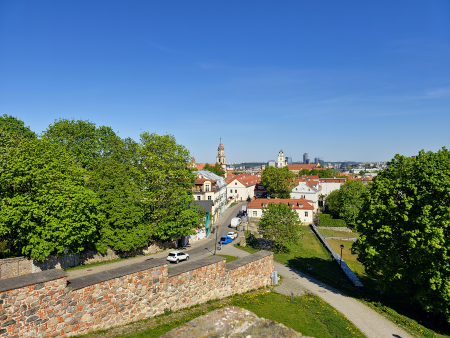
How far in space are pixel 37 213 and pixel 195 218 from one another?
58.6 feet

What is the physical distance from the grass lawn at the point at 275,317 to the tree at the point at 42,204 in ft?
46.2

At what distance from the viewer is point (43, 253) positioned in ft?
74.5

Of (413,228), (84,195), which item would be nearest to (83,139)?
(84,195)

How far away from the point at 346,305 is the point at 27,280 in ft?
63.5

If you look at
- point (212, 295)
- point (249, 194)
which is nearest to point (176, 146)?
point (212, 295)

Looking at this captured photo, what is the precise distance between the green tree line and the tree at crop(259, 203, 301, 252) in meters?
9.66

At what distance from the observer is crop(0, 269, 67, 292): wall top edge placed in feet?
29.9

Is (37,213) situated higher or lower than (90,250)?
higher

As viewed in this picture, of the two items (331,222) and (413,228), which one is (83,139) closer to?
(413,228)

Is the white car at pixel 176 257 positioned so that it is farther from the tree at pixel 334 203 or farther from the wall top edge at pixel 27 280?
the tree at pixel 334 203

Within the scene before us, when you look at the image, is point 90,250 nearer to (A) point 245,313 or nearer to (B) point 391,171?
(A) point 245,313

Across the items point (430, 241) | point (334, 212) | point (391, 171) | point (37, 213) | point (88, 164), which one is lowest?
point (334, 212)

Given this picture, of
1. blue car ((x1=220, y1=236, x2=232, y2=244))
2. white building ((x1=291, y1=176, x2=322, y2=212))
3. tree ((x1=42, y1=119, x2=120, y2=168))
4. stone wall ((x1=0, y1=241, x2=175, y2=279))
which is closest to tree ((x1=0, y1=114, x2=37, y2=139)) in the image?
tree ((x1=42, y1=119, x2=120, y2=168))

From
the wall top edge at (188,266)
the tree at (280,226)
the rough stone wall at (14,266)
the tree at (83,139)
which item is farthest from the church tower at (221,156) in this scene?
the wall top edge at (188,266)
